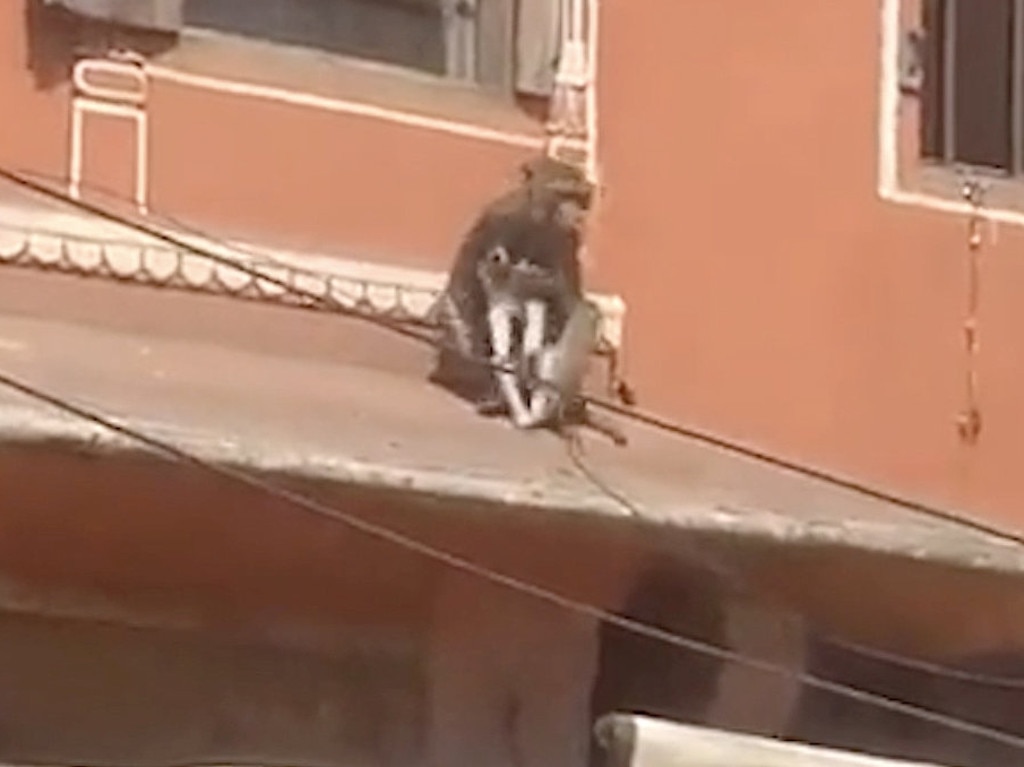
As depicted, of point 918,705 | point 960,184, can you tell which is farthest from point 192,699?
point 960,184

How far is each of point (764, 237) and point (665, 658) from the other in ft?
3.52

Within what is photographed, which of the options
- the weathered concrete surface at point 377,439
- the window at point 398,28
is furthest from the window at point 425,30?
the weathered concrete surface at point 377,439

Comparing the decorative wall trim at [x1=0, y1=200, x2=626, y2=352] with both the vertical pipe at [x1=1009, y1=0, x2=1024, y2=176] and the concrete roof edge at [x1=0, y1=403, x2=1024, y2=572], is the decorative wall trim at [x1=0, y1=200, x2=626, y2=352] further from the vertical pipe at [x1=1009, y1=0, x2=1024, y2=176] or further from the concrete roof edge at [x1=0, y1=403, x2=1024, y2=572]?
the vertical pipe at [x1=1009, y1=0, x2=1024, y2=176]

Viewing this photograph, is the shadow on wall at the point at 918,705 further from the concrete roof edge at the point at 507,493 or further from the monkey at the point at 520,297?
the monkey at the point at 520,297

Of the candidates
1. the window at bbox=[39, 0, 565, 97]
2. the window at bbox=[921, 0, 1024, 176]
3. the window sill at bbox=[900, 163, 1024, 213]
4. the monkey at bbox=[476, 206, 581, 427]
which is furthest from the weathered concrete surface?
the window at bbox=[921, 0, 1024, 176]

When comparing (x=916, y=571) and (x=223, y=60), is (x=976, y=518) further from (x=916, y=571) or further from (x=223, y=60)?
(x=223, y=60)

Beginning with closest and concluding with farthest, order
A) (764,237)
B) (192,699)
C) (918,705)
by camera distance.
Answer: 1. (192,699)
2. (918,705)
3. (764,237)

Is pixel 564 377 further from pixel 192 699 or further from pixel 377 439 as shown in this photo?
pixel 192 699

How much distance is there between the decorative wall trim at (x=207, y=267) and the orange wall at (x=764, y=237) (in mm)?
87

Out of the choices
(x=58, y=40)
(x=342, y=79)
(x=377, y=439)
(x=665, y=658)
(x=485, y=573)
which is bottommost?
(x=665, y=658)

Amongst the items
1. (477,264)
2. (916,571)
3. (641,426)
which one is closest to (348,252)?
(477,264)

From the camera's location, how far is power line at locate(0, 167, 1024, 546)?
7.03m

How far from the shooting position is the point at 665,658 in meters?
7.54

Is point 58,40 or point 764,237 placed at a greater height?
point 58,40
